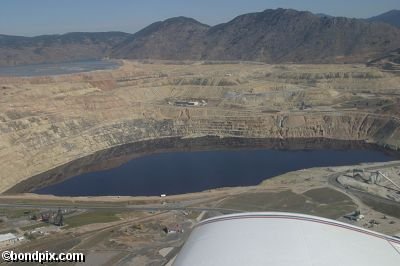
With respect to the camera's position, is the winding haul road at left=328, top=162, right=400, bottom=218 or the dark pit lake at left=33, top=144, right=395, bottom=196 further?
the dark pit lake at left=33, top=144, right=395, bottom=196

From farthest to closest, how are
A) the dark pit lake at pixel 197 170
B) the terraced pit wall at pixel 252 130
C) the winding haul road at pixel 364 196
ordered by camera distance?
1. the terraced pit wall at pixel 252 130
2. the dark pit lake at pixel 197 170
3. the winding haul road at pixel 364 196

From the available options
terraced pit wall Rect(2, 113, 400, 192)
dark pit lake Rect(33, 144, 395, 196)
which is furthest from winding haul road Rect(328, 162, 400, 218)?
terraced pit wall Rect(2, 113, 400, 192)

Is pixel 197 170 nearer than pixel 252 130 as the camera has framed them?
Yes

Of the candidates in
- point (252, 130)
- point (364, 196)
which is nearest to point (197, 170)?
point (252, 130)

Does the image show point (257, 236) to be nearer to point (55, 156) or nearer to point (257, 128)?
point (55, 156)

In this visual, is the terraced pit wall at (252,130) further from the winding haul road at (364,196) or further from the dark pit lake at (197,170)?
the winding haul road at (364,196)

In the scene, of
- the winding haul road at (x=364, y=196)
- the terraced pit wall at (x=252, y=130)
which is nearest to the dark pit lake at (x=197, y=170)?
the terraced pit wall at (x=252, y=130)

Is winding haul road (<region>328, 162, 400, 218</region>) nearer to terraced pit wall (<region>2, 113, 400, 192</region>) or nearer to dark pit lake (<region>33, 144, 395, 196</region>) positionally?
dark pit lake (<region>33, 144, 395, 196</region>)

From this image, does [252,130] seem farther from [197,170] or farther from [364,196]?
[364,196]
